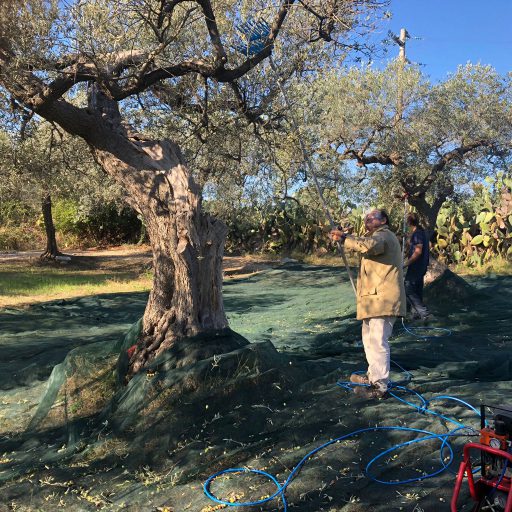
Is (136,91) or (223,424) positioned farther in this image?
(136,91)

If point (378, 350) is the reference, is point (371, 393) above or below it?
below

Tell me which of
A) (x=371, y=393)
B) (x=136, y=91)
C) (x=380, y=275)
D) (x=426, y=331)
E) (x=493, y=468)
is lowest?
(x=426, y=331)

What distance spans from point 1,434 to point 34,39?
12.6ft

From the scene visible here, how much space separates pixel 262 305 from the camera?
1093 centimetres

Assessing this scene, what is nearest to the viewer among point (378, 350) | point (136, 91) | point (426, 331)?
point (378, 350)

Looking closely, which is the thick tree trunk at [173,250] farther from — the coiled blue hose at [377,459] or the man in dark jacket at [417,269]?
the man in dark jacket at [417,269]

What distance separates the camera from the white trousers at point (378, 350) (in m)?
4.46

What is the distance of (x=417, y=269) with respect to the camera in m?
8.31

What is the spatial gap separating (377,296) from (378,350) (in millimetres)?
432

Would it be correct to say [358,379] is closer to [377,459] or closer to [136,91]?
[377,459]

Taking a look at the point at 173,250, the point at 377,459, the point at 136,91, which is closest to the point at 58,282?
the point at 136,91

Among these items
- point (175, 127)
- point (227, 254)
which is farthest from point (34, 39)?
point (227, 254)

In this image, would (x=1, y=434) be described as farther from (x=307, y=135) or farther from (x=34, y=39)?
(x=307, y=135)

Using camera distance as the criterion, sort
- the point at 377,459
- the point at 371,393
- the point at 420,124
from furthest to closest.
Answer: the point at 420,124
the point at 371,393
the point at 377,459
